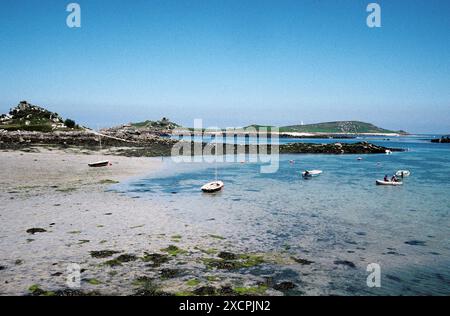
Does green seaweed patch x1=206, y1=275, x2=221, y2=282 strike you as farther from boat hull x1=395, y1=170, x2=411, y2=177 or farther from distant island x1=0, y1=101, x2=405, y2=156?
distant island x1=0, y1=101, x2=405, y2=156

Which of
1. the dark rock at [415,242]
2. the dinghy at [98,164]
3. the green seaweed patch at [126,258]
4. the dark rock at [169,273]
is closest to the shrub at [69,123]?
the dinghy at [98,164]

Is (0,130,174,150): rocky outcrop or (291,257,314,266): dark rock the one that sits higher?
(0,130,174,150): rocky outcrop

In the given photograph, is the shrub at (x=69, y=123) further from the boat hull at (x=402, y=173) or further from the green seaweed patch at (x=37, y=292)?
the green seaweed patch at (x=37, y=292)

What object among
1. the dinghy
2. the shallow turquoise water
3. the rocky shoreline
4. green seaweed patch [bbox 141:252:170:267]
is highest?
the rocky shoreline

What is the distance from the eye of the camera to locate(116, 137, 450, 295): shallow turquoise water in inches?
551

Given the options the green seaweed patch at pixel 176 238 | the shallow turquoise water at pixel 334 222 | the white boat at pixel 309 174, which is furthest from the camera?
the white boat at pixel 309 174

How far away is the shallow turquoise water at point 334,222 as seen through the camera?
14.0 m

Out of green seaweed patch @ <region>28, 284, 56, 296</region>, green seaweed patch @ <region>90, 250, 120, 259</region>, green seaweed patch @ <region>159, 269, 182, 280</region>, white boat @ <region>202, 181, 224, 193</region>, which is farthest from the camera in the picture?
white boat @ <region>202, 181, 224, 193</region>

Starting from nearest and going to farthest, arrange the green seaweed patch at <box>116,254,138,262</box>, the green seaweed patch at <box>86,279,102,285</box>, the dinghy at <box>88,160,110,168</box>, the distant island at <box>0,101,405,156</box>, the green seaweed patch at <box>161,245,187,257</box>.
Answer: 1. the green seaweed patch at <box>86,279,102,285</box>
2. the green seaweed patch at <box>116,254,138,262</box>
3. the green seaweed patch at <box>161,245,187,257</box>
4. the dinghy at <box>88,160,110,168</box>
5. the distant island at <box>0,101,405,156</box>

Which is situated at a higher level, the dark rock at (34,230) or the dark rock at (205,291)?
the dark rock at (34,230)

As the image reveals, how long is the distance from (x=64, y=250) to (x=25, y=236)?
11.3 ft

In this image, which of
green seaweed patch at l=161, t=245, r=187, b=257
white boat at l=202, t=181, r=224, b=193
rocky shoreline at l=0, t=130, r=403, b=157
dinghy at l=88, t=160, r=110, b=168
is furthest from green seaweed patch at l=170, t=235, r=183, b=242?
rocky shoreline at l=0, t=130, r=403, b=157

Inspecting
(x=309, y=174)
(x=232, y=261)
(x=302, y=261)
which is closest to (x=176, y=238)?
(x=232, y=261)
